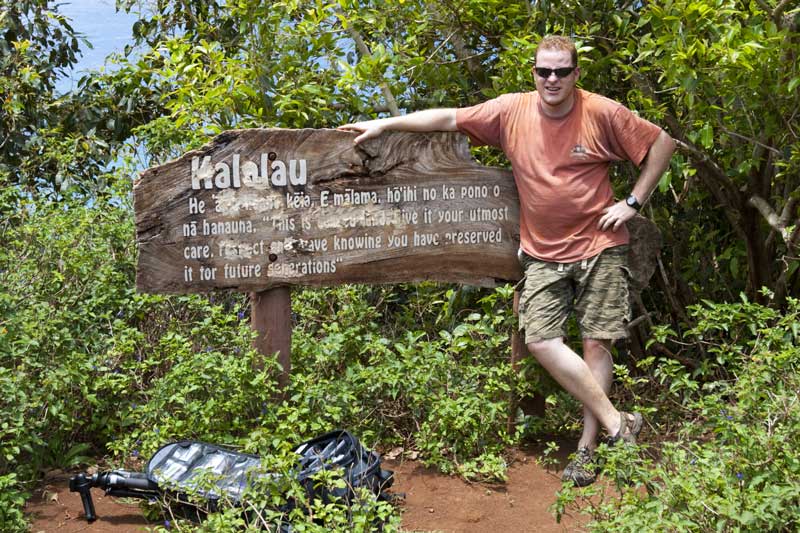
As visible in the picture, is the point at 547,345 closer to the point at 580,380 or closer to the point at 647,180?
the point at 580,380

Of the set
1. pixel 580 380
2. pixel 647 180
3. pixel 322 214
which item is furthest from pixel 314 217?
pixel 647 180

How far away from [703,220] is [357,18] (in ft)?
7.98

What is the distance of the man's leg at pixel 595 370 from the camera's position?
193 inches

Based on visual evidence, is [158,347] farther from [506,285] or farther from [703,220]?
[703,220]

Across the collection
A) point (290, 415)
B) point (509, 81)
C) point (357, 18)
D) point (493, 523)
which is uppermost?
point (357, 18)

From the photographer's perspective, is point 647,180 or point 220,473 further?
point 647,180

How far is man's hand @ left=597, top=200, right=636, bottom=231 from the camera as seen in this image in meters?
4.79

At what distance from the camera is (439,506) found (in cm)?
457

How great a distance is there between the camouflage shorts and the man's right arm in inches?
31.8

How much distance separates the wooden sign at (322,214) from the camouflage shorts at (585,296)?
1.52 feet

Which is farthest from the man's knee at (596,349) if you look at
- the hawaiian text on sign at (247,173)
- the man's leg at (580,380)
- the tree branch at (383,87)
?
the tree branch at (383,87)

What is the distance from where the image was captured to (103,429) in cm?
527

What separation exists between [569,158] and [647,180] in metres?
0.40

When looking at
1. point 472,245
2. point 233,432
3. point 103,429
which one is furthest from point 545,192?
point 103,429
